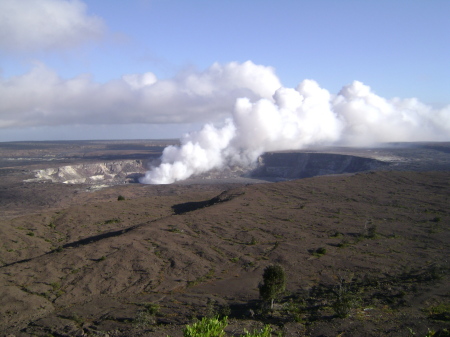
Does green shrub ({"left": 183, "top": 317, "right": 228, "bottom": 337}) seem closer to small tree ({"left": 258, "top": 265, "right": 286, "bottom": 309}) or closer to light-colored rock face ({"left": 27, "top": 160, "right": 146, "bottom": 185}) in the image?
small tree ({"left": 258, "top": 265, "right": 286, "bottom": 309})

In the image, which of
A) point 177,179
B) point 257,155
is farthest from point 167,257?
point 257,155

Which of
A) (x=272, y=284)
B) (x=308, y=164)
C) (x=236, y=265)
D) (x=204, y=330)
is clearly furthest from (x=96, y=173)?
(x=204, y=330)

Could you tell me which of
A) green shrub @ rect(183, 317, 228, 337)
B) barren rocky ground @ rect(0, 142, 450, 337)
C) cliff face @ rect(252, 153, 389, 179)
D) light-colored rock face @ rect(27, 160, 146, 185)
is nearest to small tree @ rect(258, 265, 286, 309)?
barren rocky ground @ rect(0, 142, 450, 337)

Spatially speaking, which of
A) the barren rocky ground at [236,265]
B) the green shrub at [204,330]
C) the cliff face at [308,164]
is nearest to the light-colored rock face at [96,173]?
the cliff face at [308,164]

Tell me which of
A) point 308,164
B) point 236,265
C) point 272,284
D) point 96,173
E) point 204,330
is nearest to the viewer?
point 204,330

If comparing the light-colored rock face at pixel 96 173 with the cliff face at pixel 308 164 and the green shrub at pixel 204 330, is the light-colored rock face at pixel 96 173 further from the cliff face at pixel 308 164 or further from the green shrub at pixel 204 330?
the green shrub at pixel 204 330

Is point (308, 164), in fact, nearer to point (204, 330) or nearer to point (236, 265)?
point (236, 265)
